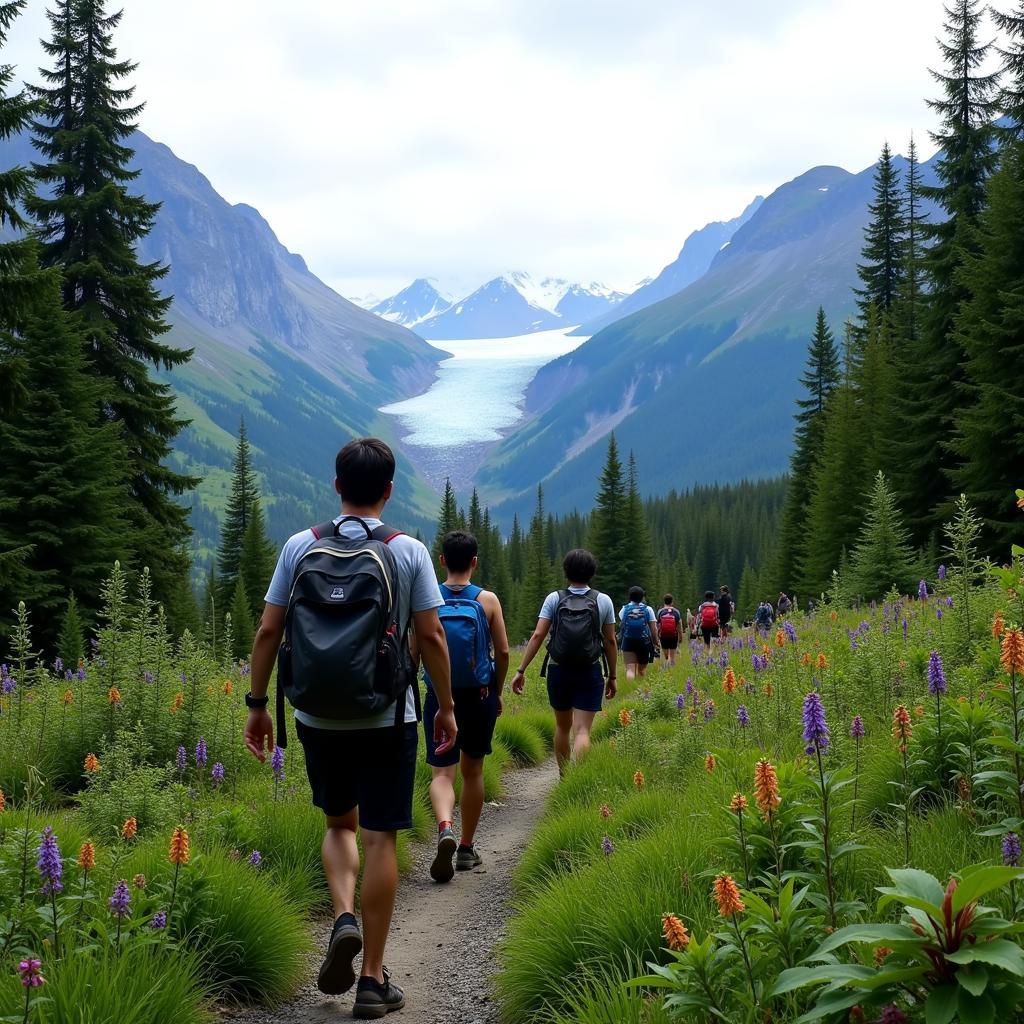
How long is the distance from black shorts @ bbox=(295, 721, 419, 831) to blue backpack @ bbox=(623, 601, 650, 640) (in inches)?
486

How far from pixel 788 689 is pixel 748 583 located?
260 feet

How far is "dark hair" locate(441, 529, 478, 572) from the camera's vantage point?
282 inches

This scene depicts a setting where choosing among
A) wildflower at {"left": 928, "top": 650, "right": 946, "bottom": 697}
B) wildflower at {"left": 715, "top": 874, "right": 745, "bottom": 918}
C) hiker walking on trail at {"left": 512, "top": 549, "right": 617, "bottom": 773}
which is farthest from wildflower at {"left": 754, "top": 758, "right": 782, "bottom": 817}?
hiker walking on trail at {"left": 512, "top": 549, "right": 617, "bottom": 773}

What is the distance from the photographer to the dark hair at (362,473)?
180 inches

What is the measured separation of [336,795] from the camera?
4559 millimetres

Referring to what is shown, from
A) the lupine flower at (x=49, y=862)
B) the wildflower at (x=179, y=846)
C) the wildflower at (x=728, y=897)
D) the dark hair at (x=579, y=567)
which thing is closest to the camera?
the wildflower at (x=728, y=897)

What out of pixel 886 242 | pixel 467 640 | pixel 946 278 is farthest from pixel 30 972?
pixel 886 242

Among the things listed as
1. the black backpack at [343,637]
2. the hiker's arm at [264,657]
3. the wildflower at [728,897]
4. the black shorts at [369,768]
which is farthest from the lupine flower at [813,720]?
the hiker's arm at [264,657]

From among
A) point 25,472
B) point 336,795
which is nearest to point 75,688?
point 336,795

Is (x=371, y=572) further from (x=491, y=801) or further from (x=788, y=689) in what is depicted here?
(x=491, y=801)

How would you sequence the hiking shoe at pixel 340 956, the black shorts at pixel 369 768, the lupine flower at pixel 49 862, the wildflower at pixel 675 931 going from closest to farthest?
the wildflower at pixel 675 931
the lupine flower at pixel 49 862
the hiking shoe at pixel 340 956
the black shorts at pixel 369 768

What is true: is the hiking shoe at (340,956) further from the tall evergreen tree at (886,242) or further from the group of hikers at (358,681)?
the tall evergreen tree at (886,242)

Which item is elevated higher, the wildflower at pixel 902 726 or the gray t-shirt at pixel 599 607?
the wildflower at pixel 902 726

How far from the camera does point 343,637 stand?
401 cm
